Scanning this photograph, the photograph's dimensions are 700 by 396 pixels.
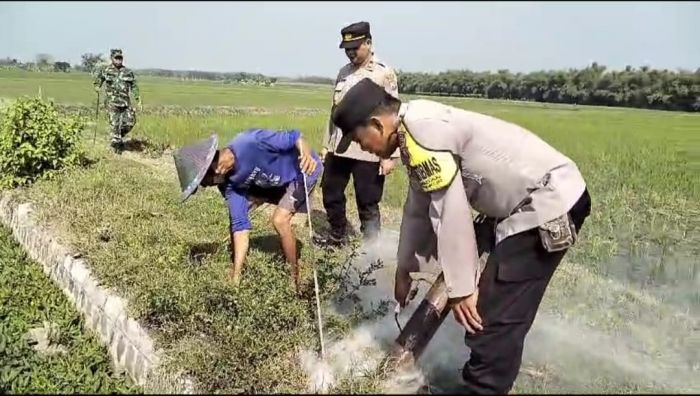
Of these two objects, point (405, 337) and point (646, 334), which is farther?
point (646, 334)

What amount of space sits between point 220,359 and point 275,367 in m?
0.25

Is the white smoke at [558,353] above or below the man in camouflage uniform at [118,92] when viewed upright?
below

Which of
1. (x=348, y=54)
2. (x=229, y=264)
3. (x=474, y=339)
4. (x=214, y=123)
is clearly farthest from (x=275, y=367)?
(x=214, y=123)

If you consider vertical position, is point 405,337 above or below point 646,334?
above

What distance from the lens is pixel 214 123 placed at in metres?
12.3

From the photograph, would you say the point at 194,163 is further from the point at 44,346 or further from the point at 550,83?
the point at 550,83

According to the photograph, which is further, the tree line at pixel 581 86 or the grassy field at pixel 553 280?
the tree line at pixel 581 86

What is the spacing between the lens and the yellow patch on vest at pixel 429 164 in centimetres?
265

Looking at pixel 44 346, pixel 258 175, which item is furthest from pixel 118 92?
pixel 258 175

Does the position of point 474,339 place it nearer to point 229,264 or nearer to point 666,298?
point 229,264

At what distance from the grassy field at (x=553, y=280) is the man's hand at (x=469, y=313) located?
267 mm

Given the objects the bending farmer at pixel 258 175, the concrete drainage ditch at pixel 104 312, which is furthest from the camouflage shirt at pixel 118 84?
the bending farmer at pixel 258 175

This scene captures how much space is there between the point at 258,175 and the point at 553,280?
220cm

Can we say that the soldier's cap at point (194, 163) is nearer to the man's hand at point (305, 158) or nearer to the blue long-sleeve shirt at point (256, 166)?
the blue long-sleeve shirt at point (256, 166)
